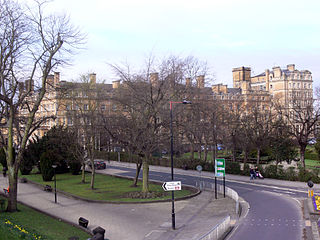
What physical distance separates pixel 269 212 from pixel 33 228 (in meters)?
15.0

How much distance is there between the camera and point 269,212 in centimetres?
2373

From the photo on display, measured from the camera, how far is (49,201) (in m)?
31.7

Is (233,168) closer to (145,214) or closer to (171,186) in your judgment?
(145,214)

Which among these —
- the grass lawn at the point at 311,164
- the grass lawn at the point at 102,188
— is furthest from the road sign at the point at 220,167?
the grass lawn at the point at 311,164

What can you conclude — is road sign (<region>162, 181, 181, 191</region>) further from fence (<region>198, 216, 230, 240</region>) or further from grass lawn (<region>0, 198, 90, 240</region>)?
grass lawn (<region>0, 198, 90, 240</region>)

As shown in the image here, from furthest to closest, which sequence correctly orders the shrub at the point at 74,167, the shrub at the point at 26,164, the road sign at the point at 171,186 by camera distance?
the shrub at the point at 26,164 < the shrub at the point at 74,167 < the road sign at the point at 171,186

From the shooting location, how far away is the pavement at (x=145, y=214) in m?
20.1

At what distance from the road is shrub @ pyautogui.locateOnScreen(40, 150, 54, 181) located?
683 inches

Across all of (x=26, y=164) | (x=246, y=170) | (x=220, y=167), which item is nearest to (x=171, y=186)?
(x=220, y=167)

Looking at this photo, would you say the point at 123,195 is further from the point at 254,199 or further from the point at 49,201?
the point at 254,199

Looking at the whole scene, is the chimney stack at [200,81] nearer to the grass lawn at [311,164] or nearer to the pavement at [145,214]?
the grass lawn at [311,164]

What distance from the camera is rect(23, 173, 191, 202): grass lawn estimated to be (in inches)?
1232

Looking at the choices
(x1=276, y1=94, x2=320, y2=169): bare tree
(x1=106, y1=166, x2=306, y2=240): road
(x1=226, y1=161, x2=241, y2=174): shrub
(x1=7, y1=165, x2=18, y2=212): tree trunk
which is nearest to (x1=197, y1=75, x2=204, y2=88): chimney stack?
(x1=276, y1=94, x2=320, y2=169): bare tree

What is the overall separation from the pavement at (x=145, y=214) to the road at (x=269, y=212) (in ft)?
4.40
